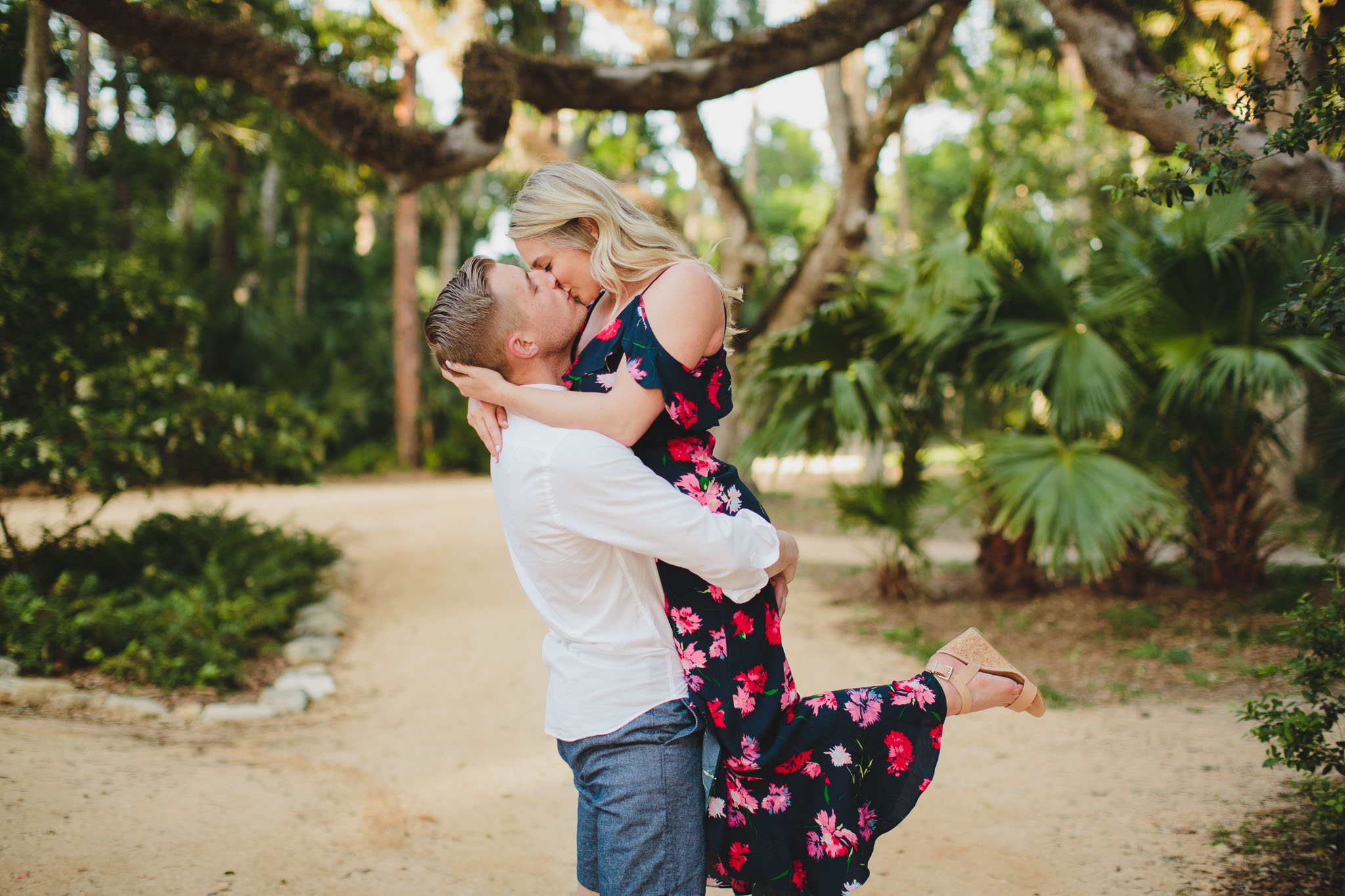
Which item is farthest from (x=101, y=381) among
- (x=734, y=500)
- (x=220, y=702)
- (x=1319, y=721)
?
(x=1319, y=721)

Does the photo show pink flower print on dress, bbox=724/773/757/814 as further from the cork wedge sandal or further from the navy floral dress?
the cork wedge sandal

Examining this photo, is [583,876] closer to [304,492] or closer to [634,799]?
[634,799]

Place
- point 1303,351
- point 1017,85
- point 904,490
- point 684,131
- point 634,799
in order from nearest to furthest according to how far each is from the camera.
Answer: point 634,799, point 1303,351, point 904,490, point 684,131, point 1017,85

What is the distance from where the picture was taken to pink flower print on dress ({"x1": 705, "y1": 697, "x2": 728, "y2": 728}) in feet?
6.21

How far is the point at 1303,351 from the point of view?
5.14m

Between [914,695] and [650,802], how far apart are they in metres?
0.69

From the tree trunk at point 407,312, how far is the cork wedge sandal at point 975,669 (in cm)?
1606

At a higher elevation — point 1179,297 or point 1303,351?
point 1179,297

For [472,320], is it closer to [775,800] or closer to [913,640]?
[775,800]

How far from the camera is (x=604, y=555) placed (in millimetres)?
1876

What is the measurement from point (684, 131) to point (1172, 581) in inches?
270

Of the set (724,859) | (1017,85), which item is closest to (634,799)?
(724,859)

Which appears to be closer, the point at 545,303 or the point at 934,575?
the point at 545,303

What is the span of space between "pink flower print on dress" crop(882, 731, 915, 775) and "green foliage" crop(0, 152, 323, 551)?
5.88 metres
